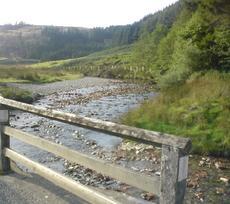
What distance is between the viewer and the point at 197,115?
17.5 meters

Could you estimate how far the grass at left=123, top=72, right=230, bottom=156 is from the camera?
591 inches

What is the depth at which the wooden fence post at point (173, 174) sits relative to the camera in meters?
4.67

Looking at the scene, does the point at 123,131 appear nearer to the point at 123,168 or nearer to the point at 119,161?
the point at 123,168

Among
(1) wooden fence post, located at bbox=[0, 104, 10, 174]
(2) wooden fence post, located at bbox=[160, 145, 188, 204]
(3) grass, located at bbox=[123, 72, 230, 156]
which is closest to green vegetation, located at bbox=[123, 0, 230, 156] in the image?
(3) grass, located at bbox=[123, 72, 230, 156]

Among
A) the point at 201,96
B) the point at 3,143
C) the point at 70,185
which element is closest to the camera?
the point at 70,185

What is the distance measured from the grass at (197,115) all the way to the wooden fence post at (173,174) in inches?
388

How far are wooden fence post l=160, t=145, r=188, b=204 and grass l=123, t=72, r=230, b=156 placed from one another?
32.3 feet

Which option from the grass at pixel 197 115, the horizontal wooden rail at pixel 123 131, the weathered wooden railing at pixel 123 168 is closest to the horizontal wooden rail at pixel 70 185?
the weathered wooden railing at pixel 123 168

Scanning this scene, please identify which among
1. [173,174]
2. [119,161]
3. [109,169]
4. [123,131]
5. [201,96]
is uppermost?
[123,131]

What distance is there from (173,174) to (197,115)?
13.1 m

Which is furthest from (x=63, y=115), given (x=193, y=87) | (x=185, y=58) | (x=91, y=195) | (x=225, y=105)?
(x=185, y=58)

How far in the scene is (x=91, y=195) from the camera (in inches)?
232

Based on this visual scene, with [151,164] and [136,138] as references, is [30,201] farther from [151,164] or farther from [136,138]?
[151,164]

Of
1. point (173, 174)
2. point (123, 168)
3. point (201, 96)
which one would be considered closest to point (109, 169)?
point (123, 168)
